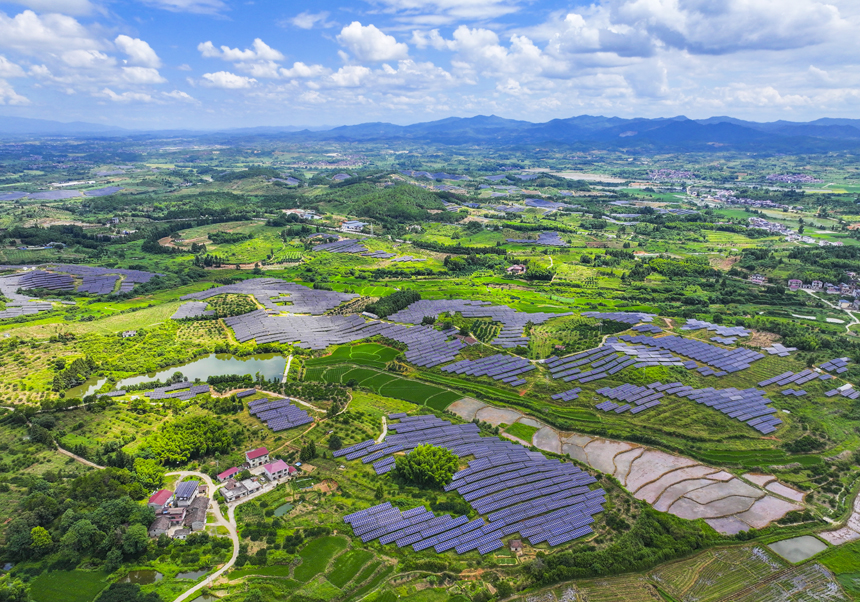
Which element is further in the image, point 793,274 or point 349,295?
point 793,274

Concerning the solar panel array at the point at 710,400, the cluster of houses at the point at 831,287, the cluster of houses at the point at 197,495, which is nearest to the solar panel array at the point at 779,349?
the solar panel array at the point at 710,400

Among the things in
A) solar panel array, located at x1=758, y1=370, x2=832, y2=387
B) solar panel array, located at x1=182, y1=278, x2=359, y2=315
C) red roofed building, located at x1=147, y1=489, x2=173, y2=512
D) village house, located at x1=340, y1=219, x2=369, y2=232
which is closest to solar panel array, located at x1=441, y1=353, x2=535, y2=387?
solar panel array, located at x1=758, y1=370, x2=832, y2=387

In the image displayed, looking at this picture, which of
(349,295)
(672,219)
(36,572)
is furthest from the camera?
(672,219)

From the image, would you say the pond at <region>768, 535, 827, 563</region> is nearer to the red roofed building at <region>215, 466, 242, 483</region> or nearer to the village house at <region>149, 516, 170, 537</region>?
the red roofed building at <region>215, 466, 242, 483</region>

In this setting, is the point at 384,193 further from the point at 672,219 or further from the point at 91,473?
the point at 91,473

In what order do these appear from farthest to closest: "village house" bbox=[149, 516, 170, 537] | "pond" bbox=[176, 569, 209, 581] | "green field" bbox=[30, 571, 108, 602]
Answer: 1. "village house" bbox=[149, 516, 170, 537]
2. "pond" bbox=[176, 569, 209, 581]
3. "green field" bbox=[30, 571, 108, 602]

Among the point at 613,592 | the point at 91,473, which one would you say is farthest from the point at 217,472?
the point at 613,592

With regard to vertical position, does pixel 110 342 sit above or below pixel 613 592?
above

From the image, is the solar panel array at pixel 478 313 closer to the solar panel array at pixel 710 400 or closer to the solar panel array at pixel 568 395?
the solar panel array at pixel 568 395
